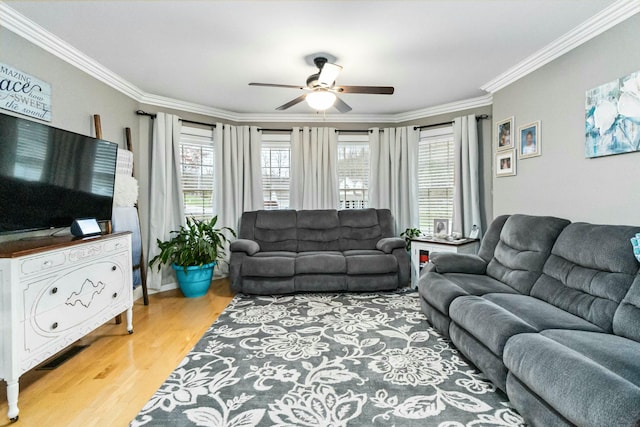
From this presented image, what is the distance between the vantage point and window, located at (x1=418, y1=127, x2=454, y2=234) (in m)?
4.45

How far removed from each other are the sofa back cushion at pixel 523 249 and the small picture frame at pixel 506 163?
74 centimetres

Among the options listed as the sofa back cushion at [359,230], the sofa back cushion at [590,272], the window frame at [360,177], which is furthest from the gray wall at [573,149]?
the window frame at [360,177]

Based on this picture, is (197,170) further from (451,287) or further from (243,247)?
(451,287)

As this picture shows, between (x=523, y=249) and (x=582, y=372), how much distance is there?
1.57 meters

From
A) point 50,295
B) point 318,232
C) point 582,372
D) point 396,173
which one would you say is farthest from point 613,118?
point 50,295

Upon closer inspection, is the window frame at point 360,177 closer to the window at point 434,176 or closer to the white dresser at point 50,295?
the window at point 434,176

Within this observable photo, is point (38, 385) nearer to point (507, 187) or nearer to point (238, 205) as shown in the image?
point (238, 205)

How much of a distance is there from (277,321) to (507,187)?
293 centimetres

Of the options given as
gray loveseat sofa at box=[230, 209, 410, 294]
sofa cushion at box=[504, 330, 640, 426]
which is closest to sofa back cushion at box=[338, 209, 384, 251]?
gray loveseat sofa at box=[230, 209, 410, 294]

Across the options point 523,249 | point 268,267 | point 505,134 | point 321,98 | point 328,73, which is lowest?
point 268,267

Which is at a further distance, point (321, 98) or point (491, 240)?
point (491, 240)

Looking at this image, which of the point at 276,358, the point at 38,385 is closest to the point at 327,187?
the point at 276,358

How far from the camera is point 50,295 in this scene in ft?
6.42

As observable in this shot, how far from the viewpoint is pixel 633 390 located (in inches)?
44.0
